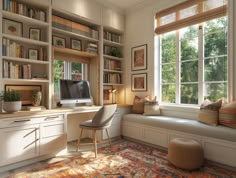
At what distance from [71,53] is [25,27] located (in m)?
0.94

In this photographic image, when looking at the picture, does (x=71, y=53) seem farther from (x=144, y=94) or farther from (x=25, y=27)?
(x=144, y=94)

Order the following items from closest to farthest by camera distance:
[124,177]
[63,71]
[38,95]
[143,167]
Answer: [124,177]
[143,167]
[38,95]
[63,71]

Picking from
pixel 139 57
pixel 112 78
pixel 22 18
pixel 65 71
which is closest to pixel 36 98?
pixel 65 71

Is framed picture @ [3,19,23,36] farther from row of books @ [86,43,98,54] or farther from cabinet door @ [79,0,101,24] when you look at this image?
row of books @ [86,43,98,54]

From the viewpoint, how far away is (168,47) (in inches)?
142

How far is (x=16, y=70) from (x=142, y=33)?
9.12ft

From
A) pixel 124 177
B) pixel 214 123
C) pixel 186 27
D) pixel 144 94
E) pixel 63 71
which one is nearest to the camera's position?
pixel 124 177

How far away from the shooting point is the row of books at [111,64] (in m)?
3.93

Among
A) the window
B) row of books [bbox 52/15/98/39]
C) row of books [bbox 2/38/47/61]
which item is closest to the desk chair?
the window

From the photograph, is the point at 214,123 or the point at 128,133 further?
the point at 128,133

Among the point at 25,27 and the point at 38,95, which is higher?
the point at 25,27

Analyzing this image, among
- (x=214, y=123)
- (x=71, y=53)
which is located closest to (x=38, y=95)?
(x=71, y=53)

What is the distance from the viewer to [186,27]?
10.7ft

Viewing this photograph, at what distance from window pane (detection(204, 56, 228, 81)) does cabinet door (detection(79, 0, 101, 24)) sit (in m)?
2.41
